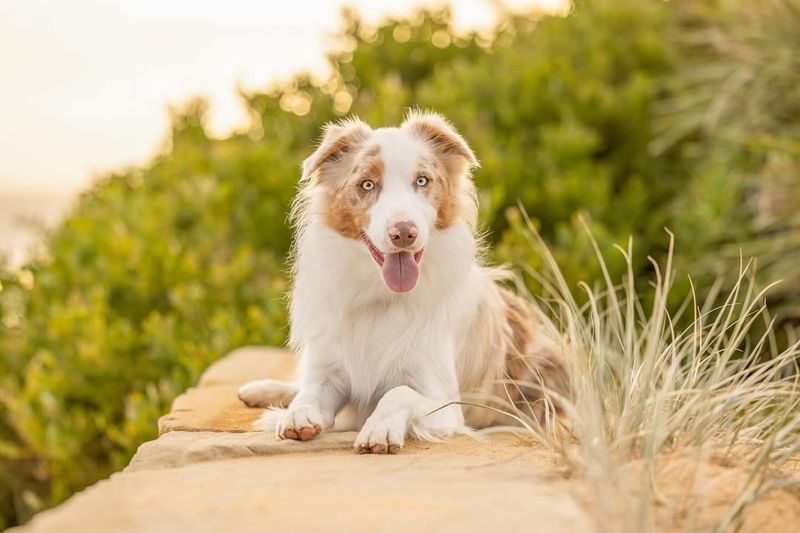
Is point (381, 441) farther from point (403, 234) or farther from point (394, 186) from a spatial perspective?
point (394, 186)

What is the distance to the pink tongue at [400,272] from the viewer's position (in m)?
3.38

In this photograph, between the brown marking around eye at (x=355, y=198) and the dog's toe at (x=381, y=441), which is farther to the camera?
the brown marking around eye at (x=355, y=198)

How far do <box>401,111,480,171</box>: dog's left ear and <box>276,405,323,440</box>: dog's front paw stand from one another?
1.06m

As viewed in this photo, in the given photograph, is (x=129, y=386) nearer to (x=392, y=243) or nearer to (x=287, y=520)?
(x=392, y=243)

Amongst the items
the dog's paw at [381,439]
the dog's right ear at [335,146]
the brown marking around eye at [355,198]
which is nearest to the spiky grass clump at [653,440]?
the dog's paw at [381,439]

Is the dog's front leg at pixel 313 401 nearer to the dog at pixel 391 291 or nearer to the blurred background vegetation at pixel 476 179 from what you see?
the dog at pixel 391 291

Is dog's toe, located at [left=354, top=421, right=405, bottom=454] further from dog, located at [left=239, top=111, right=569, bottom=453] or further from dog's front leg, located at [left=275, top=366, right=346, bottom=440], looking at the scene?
dog's front leg, located at [left=275, top=366, right=346, bottom=440]

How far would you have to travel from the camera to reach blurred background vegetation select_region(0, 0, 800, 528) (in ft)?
20.8

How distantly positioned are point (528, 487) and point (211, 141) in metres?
7.93

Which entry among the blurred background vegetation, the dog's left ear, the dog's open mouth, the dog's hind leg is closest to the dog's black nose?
the dog's open mouth

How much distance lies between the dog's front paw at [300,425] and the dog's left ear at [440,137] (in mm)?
1058

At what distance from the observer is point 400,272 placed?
3.39 meters

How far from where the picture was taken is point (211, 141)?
9.99 metres

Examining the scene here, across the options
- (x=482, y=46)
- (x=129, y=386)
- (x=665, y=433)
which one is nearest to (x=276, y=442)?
(x=665, y=433)
